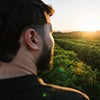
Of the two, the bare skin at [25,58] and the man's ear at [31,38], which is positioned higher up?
the man's ear at [31,38]

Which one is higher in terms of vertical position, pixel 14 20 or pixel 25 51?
pixel 14 20

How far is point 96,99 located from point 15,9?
13.1 meters

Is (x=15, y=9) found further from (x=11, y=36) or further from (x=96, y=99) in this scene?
(x=96, y=99)

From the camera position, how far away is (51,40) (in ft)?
6.39

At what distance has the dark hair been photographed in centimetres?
182

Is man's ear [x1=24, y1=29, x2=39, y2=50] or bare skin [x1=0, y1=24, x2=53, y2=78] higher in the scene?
man's ear [x1=24, y1=29, x2=39, y2=50]

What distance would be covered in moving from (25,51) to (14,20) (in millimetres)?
140

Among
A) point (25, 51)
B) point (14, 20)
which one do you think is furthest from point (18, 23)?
point (25, 51)

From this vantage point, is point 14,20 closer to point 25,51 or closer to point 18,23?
point 18,23

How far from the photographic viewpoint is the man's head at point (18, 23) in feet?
5.97

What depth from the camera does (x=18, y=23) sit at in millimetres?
1844

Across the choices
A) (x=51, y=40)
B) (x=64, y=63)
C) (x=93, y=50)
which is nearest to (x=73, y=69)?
(x=64, y=63)

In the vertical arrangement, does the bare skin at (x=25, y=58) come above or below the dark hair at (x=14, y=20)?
below

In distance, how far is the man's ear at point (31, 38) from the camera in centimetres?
183
